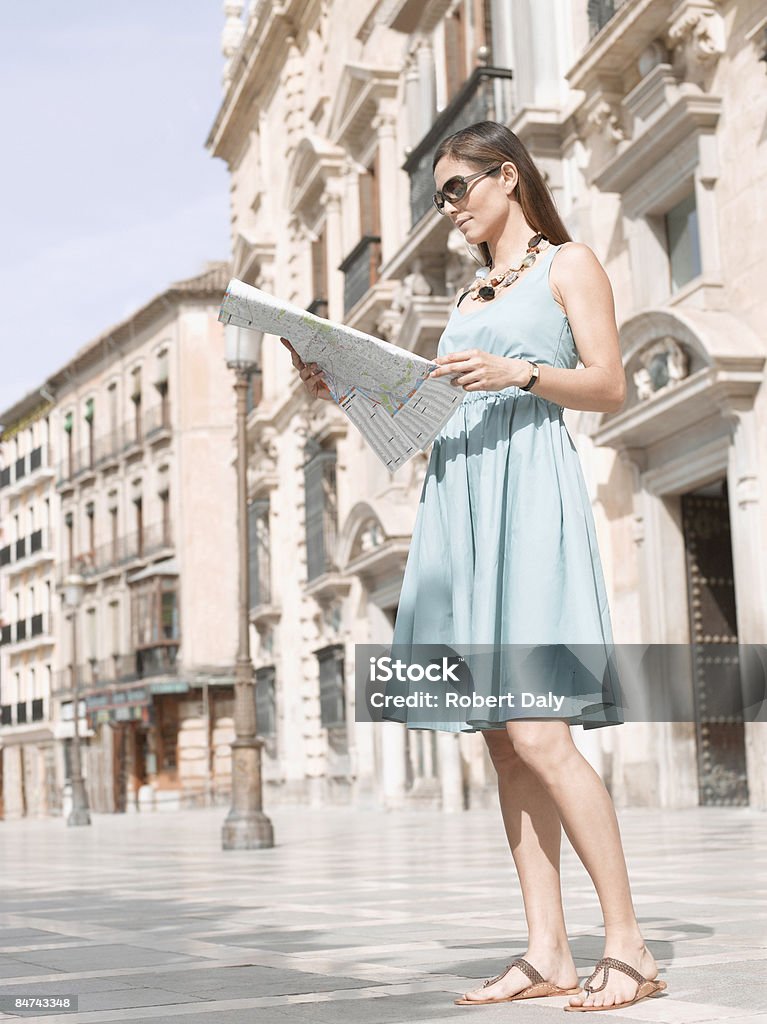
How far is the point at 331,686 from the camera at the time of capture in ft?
88.9

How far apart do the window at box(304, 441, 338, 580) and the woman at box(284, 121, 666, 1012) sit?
22.7m

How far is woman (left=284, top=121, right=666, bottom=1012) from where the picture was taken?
3.42 meters

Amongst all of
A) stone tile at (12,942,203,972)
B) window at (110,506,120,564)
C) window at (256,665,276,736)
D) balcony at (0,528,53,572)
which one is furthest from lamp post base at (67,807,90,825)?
balcony at (0,528,53,572)

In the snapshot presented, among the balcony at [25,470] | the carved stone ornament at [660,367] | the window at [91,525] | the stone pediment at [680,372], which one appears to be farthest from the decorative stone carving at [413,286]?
the balcony at [25,470]

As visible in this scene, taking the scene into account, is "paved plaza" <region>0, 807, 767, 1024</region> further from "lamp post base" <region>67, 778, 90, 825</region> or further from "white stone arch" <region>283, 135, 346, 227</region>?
"white stone arch" <region>283, 135, 346, 227</region>

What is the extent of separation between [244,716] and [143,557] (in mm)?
31115

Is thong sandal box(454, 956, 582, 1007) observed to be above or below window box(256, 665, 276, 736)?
below

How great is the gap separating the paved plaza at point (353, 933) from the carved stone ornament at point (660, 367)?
4.65 meters

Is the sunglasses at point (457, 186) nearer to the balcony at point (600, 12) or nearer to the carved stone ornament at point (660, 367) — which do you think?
the carved stone ornament at point (660, 367)

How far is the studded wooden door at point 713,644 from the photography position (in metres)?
15.0

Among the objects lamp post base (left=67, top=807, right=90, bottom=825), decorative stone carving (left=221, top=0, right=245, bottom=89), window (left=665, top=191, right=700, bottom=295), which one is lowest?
lamp post base (left=67, top=807, right=90, bottom=825)

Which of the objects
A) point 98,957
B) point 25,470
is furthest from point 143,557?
point 98,957

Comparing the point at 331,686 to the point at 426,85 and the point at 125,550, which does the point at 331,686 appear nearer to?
the point at 426,85

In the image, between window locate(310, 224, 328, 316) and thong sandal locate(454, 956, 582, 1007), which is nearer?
thong sandal locate(454, 956, 582, 1007)
